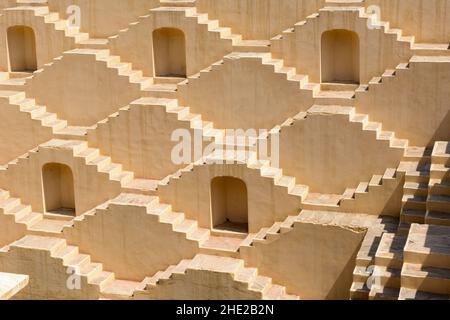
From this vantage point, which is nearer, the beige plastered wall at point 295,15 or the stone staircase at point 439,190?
the stone staircase at point 439,190

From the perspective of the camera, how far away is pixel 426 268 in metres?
12.1

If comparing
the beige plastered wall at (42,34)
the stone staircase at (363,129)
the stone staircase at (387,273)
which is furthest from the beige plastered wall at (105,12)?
the stone staircase at (387,273)

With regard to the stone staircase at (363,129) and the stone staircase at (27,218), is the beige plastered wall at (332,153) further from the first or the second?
the stone staircase at (27,218)

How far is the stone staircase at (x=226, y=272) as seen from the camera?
14672 mm

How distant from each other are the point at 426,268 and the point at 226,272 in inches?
151

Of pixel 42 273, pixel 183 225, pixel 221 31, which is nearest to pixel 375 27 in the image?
pixel 221 31

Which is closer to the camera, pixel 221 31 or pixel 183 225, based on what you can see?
pixel 183 225

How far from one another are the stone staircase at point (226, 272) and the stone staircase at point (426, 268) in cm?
319

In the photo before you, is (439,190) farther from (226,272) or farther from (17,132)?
(17,132)

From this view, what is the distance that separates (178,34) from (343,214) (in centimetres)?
597

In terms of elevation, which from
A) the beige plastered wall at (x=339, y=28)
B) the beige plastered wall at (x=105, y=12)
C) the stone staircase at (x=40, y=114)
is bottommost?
the stone staircase at (x=40, y=114)

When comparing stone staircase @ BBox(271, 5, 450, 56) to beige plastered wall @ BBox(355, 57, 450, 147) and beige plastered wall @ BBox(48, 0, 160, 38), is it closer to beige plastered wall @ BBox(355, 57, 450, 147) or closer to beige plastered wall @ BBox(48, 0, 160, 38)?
beige plastered wall @ BBox(355, 57, 450, 147)

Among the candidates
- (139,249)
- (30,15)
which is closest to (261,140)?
(139,249)

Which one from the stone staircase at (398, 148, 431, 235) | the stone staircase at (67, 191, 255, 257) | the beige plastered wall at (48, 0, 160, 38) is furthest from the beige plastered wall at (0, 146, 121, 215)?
the stone staircase at (398, 148, 431, 235)
